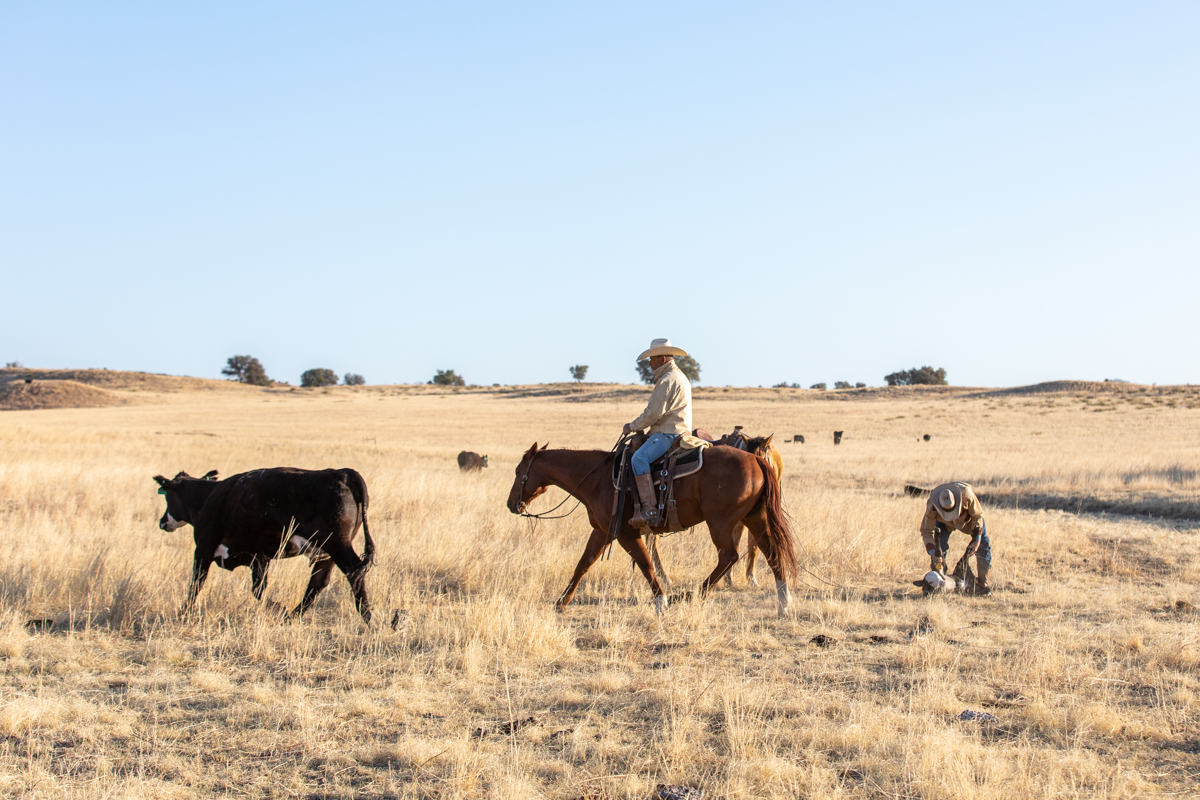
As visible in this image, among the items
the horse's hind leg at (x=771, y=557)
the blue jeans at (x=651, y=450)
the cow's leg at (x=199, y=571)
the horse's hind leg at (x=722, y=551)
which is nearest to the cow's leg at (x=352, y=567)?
the cow's leg at (x=199, y=571)

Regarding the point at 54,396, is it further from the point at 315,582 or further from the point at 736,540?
the point at 736,540

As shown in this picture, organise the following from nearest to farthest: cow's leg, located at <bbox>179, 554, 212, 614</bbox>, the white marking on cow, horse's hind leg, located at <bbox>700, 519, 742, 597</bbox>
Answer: cow's leg, located at <bbox>179, 554, 212, 614</bbox> < the white marking on cow < horse's hind leg, located at <bbox>700, 519, 742, 597</bbox>

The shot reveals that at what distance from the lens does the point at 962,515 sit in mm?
9023

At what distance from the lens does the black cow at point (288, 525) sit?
7535 mm

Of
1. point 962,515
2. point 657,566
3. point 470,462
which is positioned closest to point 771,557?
point 657,566

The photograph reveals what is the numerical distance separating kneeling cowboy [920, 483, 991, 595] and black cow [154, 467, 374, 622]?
589 cm

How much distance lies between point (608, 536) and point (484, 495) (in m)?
6.91

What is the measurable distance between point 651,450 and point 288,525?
361 centimetres

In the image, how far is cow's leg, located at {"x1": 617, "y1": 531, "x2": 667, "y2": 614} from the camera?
8164 mm

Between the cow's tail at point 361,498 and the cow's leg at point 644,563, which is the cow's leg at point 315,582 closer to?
the cow's tail at point 361,498

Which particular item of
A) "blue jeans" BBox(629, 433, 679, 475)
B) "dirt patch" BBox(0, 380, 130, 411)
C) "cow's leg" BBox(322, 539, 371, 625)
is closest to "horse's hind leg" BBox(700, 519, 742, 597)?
"blue jeans" BBox(629, 433, 679, 475)

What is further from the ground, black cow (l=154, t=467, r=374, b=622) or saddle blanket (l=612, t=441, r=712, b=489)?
saddle blanket (l=612, t=441, r=712, b=489)

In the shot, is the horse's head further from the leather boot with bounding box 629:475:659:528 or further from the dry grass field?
the leather boot with bounding box 629:475:659:528

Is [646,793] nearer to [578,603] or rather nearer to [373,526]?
[578,603]
